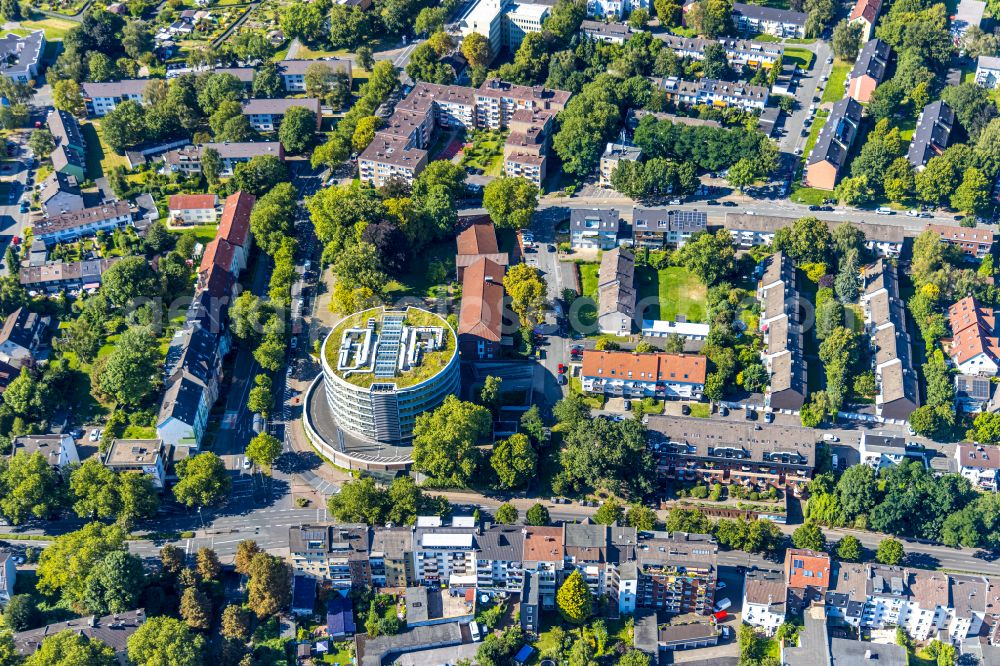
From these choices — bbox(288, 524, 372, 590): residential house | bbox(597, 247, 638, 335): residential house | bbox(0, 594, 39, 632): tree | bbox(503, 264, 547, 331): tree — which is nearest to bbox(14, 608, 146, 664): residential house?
bbox(0, 594, 39, 632): tree

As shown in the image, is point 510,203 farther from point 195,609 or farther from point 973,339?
point 195,609

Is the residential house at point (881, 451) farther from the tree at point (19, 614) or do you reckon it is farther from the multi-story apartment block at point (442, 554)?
the tree at point (19, 614)

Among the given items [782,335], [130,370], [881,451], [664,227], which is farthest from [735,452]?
[130,370]

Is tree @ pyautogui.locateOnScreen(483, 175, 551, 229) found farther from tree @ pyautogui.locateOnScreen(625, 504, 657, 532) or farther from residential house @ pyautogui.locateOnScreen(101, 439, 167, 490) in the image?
residential house @ pyautogui.locateOnScreen(101, 439, 167, 490)

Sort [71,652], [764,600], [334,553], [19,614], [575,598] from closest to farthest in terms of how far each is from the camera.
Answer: [71,652]
[764,600]
[575,598]
[19,614]
[334,553]

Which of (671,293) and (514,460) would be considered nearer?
(514,460)

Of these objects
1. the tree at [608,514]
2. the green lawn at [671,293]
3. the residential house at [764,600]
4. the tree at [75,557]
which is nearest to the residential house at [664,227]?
the green lawn at [671,293]
